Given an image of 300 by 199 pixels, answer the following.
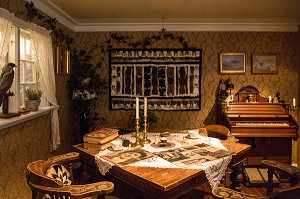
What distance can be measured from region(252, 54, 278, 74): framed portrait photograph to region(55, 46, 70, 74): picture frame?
10.5 ft

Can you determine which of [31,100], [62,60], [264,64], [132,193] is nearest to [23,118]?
[31,100]

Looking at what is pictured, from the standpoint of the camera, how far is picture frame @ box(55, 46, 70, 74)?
156 inches

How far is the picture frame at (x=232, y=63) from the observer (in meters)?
4.88

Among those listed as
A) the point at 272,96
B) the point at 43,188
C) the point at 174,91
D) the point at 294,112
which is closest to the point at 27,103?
the point at 43,188

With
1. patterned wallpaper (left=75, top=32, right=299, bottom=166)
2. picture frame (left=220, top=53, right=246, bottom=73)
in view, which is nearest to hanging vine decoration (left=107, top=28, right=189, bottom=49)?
patterned wallpaper (left=75, top=32, right=299, bottom=166)

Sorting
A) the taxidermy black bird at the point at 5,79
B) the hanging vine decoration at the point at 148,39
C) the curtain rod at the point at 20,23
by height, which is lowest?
the taxidermy black bird at the point at 5,79

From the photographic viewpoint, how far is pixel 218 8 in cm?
379

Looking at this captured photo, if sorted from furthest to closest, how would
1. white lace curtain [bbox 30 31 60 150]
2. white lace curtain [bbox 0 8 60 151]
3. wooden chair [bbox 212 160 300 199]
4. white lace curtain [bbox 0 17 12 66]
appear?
white lace curtain [bbox 30 31 60 150] < white lace curtain [bbox 0 8 60 151] < white lace curtain [bbox 0 17 12 66] < wooden chair [bbox 212 160 300 199]

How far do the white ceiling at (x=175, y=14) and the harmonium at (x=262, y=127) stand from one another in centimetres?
138

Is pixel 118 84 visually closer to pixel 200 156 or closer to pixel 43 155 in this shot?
pixel 43 155

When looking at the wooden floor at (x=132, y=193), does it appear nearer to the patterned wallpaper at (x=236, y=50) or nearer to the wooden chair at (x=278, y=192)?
the wooden chair at (x=278, y=192)

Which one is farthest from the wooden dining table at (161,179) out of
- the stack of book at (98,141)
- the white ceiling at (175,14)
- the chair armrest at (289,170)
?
the white ceiling at (175,14)

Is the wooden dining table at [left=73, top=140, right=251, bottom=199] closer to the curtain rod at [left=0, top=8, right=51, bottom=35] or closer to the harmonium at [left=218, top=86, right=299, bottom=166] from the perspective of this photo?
the curtain rod at [left=0, top=8, right=51, bottom=35]

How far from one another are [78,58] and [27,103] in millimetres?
1958
